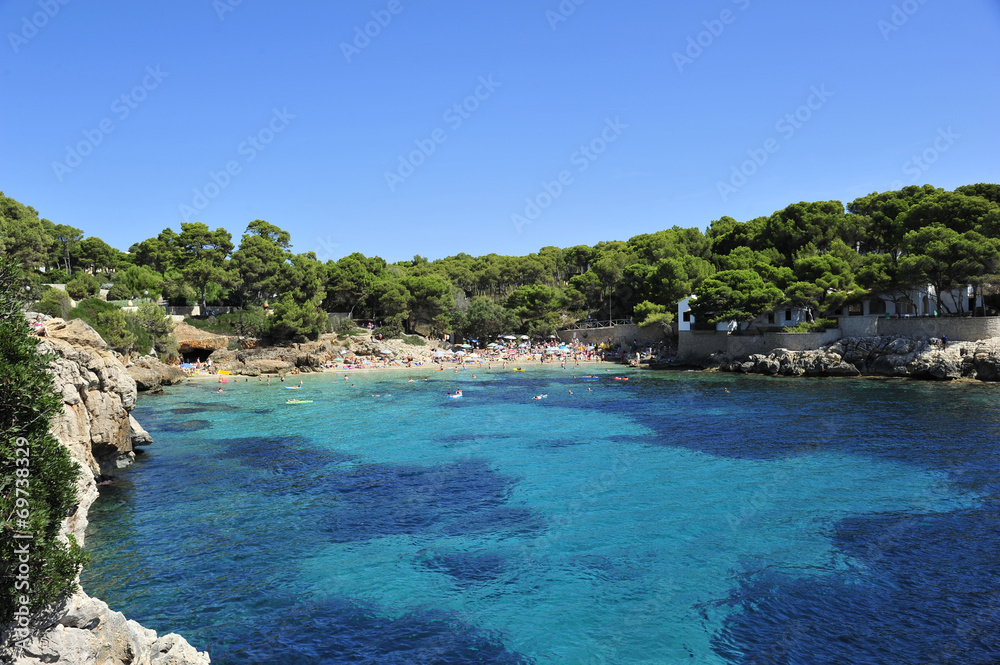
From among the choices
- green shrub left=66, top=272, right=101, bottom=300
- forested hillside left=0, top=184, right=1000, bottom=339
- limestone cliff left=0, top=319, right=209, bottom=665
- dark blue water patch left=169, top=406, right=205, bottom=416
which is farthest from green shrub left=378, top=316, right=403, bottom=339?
limestone cliff left=0, top=319, right=209, bottom=665

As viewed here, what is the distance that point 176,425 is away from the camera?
27.5 metres

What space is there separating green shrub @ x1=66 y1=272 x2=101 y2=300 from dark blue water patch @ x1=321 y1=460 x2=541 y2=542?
4541 cm

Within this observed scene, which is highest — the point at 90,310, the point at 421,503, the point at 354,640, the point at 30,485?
the point at 90,310

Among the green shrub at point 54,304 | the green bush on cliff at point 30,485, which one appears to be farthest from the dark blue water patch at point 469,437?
the green shrub at point 54,304

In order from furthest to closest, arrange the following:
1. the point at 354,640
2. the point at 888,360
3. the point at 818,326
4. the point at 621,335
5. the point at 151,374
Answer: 1. the point at 621,335
2. the point at 818,326
3. the point at 888,360
4. the point at 151,374
5. the point at 354,640

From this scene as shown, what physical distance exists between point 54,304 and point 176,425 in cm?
1966

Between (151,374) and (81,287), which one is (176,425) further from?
(81,287)

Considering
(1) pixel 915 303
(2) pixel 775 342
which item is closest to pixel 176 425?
(2) pixel 775 342

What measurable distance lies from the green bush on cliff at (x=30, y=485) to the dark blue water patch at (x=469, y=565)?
6.75 metres

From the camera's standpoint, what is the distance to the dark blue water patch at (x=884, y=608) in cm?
883

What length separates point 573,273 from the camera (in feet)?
298

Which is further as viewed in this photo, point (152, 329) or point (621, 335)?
point (621, 335)

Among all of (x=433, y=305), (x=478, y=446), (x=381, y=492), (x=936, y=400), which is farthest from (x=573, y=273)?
(x=381, y=492)

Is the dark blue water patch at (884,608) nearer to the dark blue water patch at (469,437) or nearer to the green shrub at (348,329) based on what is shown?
the dark blue water patch at (469,437)
